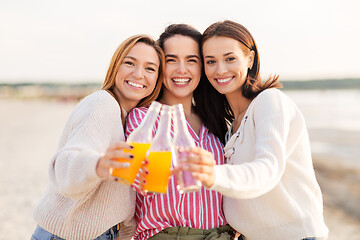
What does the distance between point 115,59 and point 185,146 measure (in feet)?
4.61

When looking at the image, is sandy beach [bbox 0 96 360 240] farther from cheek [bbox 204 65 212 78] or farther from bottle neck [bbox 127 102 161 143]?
bottle neck [bbox 127 102 161 143]

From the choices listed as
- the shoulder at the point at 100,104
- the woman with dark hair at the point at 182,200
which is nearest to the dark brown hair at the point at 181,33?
the woman with dark hair at the point at 182,200

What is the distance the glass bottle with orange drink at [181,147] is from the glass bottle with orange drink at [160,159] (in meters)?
0.03

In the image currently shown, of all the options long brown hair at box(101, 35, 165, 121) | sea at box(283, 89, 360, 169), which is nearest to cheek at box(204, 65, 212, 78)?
long brown hair at box(101, 35, 165, 121)

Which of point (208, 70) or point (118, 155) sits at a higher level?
point (208, 70)

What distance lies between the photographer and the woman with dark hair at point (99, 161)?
2020 millimetres

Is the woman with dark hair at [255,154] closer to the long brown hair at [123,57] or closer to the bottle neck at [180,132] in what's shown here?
the bottle neck at [180,132]

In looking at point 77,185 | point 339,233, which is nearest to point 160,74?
point 77,185

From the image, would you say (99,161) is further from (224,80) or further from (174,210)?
(224,80)

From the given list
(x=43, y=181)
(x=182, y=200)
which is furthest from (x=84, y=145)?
(x=43, y=181)

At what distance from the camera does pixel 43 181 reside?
7.57 metres

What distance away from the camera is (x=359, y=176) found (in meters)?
7.09

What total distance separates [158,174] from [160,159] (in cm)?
7

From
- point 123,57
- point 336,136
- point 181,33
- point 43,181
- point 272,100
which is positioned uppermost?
point 181,33
